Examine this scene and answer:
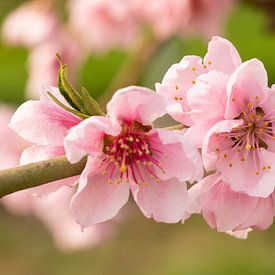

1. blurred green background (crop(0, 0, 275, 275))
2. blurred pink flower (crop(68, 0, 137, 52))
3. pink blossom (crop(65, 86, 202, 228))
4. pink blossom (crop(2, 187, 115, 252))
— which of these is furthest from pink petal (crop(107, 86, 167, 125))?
blurred green background (crop(0, 0, 275, 275))

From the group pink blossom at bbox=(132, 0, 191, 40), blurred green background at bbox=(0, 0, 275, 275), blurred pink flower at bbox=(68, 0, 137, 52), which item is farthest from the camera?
blurred green background at bbox=(0, 0, 275, 275)

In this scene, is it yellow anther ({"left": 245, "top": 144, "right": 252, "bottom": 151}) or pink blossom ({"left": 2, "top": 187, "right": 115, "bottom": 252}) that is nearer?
yellow anther ({"left": 245, "top": 144, "right": 252, "bottom": 151})

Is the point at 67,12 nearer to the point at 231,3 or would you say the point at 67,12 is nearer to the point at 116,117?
the point at 231,3

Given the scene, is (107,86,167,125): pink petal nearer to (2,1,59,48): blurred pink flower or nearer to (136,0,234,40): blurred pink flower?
(136,0,234,40): blurred pink flower

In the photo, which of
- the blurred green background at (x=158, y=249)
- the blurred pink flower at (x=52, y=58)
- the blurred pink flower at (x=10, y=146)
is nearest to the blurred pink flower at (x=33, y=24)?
the blurred pink flower at (x=52, y=58)

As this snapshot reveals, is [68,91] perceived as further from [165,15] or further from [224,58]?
[165,15]

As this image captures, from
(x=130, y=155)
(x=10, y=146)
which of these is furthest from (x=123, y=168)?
(x=10, y=146)

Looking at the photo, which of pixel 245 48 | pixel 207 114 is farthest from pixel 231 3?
pixel 245 48
